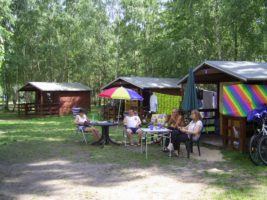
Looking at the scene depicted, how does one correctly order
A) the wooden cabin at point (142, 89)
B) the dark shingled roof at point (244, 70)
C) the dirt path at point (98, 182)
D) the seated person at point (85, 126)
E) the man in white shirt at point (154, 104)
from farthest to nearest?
the wooden cabin at point (142, 89) < the man in white shirt at point (154, 104) < the seated person at point (85, 126) < the dark shingled roof at point (244, 70) < the dirt path at point (98, 182)

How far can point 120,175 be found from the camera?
605 centimetres

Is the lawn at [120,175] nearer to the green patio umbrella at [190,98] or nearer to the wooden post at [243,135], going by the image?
the wooden post at [243,135]

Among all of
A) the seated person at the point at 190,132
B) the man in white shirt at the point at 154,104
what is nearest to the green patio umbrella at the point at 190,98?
the seated person at the point at 190,132

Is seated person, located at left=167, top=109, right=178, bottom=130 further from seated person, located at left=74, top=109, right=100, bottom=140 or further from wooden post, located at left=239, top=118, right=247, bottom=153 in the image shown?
seated person, located at left=74, top=109, right=100, bottom=140

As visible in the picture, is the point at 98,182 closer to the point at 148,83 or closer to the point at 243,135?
the point at 243,135


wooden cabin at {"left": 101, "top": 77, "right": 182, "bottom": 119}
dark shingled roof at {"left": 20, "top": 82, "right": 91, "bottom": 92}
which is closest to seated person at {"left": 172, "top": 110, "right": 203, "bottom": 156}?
wooden cabin at {"left": 101, "top": 77, "right": 182, "bottom": 119}

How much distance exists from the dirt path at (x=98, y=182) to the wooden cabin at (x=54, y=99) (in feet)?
47.9

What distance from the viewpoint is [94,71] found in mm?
33688

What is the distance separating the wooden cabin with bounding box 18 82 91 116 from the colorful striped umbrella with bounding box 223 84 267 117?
14.8 meters

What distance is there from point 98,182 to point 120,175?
60cm

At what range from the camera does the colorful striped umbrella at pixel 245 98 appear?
764 cm

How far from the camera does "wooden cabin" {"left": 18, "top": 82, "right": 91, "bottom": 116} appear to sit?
69.6 ft

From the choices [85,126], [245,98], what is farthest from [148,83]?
[245,98]

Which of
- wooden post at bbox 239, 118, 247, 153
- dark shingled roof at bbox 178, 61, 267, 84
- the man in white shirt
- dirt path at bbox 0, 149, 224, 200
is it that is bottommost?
dirt path at bbox 0, 149, 224, 200
